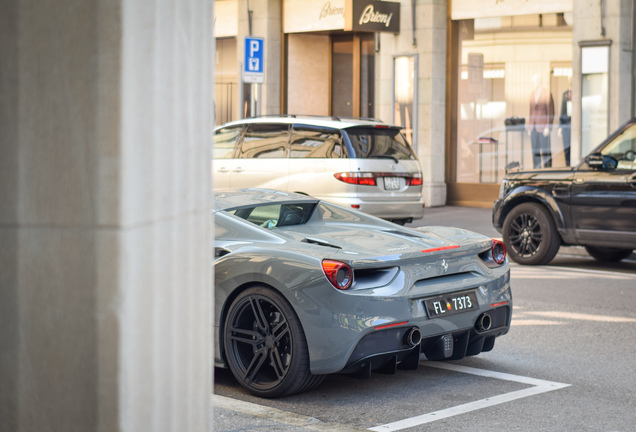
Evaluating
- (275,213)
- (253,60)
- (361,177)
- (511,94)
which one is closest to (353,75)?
(511,94)

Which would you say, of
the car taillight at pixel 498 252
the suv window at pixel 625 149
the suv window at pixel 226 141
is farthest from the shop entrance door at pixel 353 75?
the car taillight at pixel 498 252

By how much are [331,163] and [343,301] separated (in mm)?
8135

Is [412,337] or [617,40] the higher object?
[617,40]

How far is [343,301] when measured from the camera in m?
4.91

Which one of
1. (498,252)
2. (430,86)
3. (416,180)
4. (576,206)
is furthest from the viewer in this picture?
(430,86)

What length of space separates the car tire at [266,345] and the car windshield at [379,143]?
305 inches

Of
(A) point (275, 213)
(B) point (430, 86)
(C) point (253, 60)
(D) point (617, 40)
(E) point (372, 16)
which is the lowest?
(A) point (275, 213)

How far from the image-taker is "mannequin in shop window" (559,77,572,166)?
1831 cm

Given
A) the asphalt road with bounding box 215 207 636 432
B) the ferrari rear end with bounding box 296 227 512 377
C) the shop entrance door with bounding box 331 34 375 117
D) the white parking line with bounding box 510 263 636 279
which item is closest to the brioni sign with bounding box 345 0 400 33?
the shop entrance door with bounding box 331 34 375 117

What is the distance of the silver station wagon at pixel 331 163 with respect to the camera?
12.9 metres

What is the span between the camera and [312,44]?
77.5 feet

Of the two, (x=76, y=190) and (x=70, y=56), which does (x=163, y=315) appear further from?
(x=70, y=56)

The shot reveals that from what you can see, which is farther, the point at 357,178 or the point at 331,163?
the point at 331,163

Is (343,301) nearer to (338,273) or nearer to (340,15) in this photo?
(338,273)
